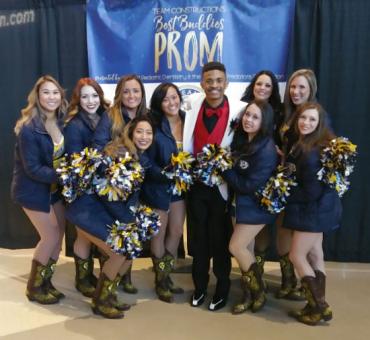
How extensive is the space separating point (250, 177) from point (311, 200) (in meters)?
0.40

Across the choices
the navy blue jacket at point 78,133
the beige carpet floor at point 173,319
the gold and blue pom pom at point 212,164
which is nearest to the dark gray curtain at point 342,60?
the beige carpet floor at point 173,319

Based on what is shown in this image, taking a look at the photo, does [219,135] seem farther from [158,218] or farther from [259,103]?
[158,218]

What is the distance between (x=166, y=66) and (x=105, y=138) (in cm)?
119

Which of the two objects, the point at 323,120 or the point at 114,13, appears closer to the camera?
the point at 323,120

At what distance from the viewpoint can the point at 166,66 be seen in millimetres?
3646

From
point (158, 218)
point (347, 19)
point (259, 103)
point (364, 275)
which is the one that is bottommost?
point (364, 275)

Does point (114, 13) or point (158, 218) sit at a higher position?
point (114, 13)

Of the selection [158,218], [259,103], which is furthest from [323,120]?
[158,218]

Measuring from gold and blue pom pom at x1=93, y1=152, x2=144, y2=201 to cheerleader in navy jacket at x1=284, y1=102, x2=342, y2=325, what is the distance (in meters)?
1.00

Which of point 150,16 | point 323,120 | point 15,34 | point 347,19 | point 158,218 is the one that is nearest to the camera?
point 323,120

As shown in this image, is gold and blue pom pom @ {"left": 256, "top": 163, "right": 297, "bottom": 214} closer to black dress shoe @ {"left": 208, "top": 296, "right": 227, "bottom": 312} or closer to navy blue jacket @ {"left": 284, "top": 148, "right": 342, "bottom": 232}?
navy blue jacket @ {"left": 284, "top": 148, "right": 342, "bottom": 232}

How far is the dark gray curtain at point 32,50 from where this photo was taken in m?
3.79

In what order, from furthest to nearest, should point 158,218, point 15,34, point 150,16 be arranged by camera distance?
1. point 15,34
2. point 150,16
3. point 158,218

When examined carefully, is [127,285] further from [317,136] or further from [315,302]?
[317,136]
